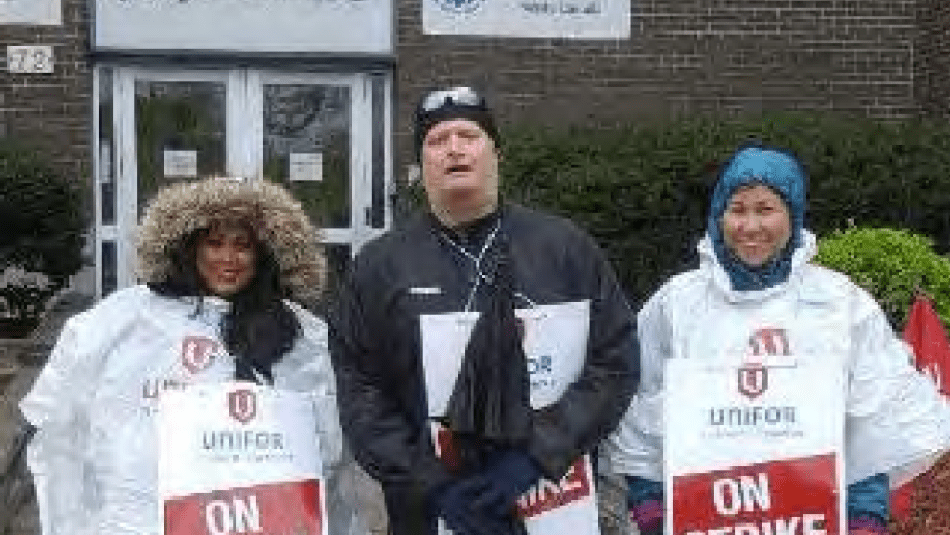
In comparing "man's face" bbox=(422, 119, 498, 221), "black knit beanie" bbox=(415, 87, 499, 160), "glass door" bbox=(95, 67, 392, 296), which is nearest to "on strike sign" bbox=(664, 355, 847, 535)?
"man's face" bbox=(422, 119, 498, 221)

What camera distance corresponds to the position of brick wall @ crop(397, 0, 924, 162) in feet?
39.9

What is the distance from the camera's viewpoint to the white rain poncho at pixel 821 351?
142 inches

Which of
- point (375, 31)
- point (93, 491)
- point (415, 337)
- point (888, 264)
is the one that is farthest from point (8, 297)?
point (415, 337)

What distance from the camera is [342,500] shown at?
4.07 meters

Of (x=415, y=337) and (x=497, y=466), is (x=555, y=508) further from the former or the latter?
(x=415, y=337)

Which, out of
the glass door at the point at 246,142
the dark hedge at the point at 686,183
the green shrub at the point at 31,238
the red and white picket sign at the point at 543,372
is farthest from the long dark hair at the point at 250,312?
the glass door at the point at 246,142

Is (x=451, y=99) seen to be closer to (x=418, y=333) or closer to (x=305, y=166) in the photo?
(x=418, y=333)

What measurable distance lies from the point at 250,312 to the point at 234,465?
41cm

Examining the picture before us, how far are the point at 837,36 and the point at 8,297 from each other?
705 cm

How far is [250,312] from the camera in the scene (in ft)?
12.7

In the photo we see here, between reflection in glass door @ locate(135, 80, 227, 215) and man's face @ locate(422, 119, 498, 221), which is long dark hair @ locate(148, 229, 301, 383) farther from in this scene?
reflection in glass door @ locate(135, 80, 227, 215)

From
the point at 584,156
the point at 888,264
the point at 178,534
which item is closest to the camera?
the point at 178,534

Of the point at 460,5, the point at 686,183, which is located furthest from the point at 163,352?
the point at 460,5

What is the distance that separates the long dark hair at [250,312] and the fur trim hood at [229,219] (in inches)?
1.1
